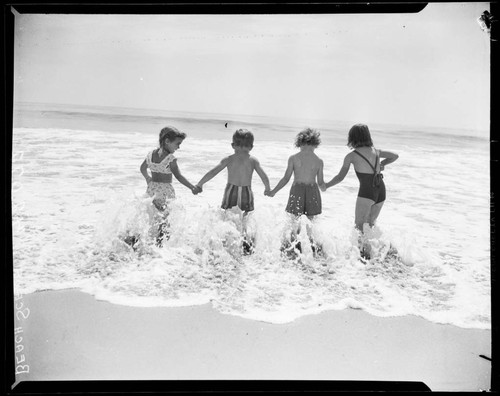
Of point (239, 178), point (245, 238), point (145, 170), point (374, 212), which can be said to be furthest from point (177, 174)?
point (374, 212)

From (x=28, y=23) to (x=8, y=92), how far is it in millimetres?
543

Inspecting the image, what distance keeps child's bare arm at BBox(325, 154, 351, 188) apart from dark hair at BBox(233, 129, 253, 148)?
66 cm

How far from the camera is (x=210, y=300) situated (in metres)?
2.90

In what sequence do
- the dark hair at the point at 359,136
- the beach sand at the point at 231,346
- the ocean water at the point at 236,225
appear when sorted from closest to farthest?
1. the beach sand at the point at 231,346
2. the ocean water at the point at 236,225
3. the dark hair at the point at 359,136

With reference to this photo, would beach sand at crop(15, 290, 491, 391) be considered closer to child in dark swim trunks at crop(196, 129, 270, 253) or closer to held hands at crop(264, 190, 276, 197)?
child in dark swim trunks at crop(196, 129, 270, 253)

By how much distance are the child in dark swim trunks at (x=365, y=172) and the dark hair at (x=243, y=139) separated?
A: 64cm

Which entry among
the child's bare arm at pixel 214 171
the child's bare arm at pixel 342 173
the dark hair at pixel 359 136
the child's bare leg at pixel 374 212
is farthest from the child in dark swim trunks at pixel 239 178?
the child's bare leg at pixel 374 212

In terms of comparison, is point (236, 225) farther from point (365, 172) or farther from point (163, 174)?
point (365, 172)

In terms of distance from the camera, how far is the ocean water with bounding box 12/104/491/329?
293 cm

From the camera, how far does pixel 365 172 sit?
3215 millimetres

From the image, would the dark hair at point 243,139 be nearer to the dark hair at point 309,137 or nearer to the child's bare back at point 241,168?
the child's bare back at point 241,168

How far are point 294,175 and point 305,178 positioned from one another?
87mm

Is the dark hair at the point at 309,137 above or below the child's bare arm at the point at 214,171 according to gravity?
above

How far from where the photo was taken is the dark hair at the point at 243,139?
3180mm
